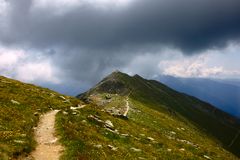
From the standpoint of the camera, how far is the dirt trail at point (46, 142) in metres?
22.5

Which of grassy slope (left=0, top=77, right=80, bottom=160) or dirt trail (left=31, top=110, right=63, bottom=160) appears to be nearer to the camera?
grassy slope (left=0, top=77, right=80, bottom=160)

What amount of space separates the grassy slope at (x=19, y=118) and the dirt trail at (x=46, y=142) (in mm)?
579

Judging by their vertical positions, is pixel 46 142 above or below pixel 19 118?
below

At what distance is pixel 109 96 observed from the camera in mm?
97375

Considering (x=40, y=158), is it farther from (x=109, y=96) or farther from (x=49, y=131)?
(x=109, y=96)

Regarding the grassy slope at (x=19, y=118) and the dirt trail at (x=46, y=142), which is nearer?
the grassy slope at (x=19, y=118)

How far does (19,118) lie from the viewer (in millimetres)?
30281

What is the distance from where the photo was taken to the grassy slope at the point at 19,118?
2194 cm

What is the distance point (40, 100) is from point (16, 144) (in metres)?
20.6

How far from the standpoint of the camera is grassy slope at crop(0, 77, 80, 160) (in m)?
21.9

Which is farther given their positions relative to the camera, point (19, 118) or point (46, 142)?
point (19, 118)

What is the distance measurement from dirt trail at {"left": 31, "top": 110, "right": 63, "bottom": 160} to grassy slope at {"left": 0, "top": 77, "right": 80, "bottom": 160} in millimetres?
579

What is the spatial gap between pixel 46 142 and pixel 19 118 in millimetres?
5933

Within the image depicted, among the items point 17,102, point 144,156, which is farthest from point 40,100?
point 144,156
